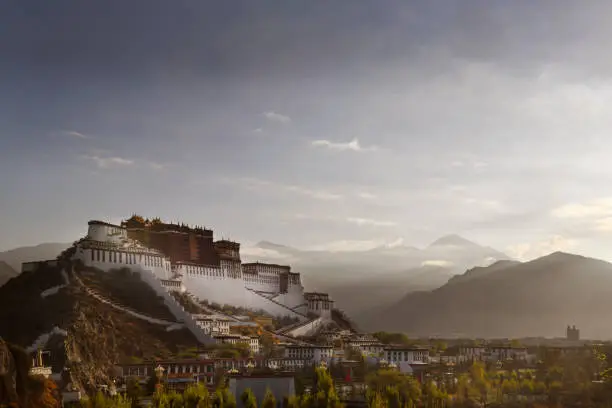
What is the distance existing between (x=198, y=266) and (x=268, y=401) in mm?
32211

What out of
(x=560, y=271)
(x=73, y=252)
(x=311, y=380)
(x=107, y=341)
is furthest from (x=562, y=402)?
(x=560, y=271)

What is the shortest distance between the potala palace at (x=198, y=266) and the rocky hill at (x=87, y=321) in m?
1.76

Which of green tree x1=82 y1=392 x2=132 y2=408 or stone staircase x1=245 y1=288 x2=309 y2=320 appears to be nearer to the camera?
green tree x1=82 y1=392 x2=132 y2=408

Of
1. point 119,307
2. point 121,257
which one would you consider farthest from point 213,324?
point 121,257

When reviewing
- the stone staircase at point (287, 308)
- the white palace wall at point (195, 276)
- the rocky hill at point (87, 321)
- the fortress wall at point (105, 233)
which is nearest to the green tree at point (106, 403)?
the rocky hill at point (87, 321)

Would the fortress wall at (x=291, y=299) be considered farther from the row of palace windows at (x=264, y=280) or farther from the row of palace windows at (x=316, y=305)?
the row of palace windows at (x=264, y=280)

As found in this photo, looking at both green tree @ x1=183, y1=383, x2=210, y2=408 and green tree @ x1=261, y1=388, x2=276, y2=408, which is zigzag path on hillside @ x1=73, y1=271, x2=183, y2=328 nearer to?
green tree @ x1=183, y1=383, x2=210, y2=408

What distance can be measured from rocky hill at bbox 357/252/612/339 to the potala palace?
25.5 metres

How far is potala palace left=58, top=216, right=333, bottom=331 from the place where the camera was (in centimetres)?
5797

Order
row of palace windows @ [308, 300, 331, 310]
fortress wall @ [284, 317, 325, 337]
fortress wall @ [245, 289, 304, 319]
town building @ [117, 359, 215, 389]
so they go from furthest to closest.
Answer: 1. row of palace windows @ [308, 300, 331, 310]
2. fortress wall @ [245, 289, 304, 319]
3. fortress wall @ [284, 317, 325, 337]
4. town building @ [117, 359, 215, 389]

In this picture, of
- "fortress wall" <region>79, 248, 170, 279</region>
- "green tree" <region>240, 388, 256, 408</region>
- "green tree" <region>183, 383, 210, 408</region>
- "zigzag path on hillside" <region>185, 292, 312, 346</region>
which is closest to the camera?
"green tree" <region>183, 383, 210, 408</region>

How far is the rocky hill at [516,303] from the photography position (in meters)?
103

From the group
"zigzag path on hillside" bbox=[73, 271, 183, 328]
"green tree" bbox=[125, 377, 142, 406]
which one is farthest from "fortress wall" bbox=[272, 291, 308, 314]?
"green tree" bbox=[125, 377, 142, 406]

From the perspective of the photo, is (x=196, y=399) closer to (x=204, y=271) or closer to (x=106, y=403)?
(x=106, y=403)
